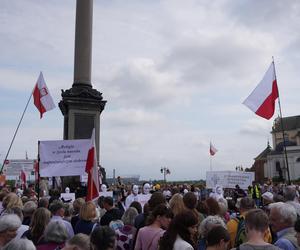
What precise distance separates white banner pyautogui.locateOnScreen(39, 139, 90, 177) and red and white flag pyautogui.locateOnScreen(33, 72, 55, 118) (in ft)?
18.6

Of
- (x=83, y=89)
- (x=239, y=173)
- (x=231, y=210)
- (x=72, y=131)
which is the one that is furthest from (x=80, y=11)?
(x=231, y=210)

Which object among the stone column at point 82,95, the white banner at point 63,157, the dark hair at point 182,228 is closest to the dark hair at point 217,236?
the dark hair at point 182,228

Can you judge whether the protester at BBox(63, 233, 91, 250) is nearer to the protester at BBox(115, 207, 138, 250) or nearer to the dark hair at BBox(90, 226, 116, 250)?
the dark hair at BBox(90, 226, 116, 250)

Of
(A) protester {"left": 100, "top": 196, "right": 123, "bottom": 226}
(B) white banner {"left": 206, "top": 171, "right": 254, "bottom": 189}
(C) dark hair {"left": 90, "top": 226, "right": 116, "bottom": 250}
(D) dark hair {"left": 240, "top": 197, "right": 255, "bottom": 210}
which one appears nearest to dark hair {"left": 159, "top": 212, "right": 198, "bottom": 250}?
(C) dark hair {"left": 90, "top": 226, "right": 116, "bottom": 250}

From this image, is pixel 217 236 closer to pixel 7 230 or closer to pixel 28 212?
pixel 7 230

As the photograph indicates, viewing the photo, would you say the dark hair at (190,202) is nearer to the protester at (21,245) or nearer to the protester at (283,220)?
the protester at (283,220)

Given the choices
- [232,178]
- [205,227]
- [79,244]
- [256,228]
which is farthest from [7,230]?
[232,178]

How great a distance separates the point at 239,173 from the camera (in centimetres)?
1831

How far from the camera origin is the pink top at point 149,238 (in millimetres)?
5371

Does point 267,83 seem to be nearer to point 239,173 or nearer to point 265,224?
point 239,173

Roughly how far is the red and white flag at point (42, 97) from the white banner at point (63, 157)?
5658mm

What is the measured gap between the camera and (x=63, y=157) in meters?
11.6

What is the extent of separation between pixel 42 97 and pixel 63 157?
20.8ft

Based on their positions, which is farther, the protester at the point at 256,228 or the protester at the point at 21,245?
the protester at the point at 256,228
